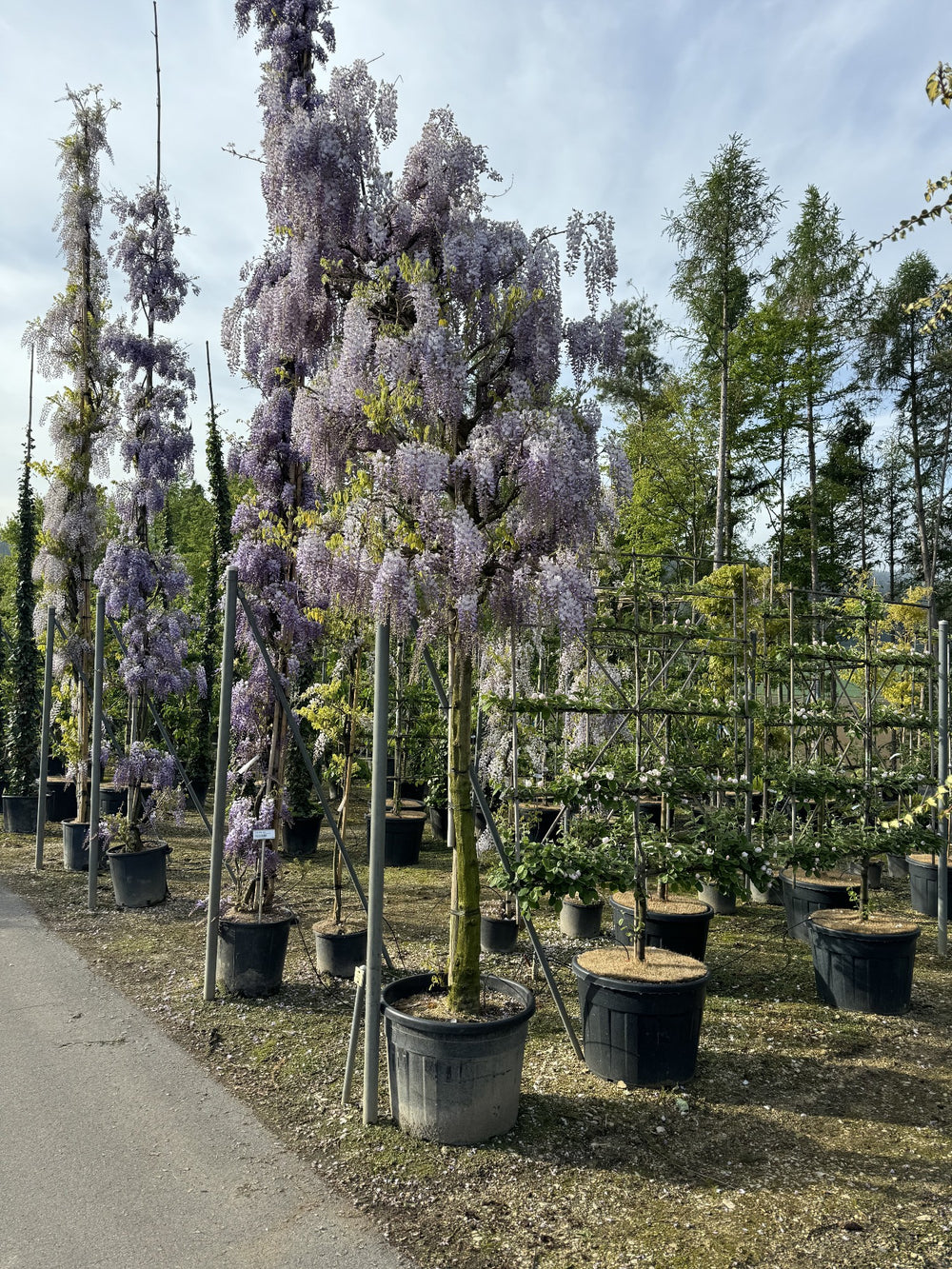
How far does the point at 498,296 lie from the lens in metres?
3.79

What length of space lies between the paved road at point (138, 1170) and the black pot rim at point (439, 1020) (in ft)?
2.01

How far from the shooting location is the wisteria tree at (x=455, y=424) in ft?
11.5

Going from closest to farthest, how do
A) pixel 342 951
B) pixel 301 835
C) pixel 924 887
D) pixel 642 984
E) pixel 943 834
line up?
pixel 642 984 → pixel 342 951 → pixel 943 834 → pixel 924 887 → pixel 301 835

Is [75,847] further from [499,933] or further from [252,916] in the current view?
[499,933]

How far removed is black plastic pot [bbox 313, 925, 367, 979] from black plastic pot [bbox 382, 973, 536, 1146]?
6.01ft

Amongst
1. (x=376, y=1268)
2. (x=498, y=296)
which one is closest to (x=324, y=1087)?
(x=376, y=1268)

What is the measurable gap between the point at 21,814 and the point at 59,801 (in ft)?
1.82

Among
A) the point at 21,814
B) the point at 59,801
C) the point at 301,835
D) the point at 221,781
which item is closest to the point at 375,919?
the point at 221,781

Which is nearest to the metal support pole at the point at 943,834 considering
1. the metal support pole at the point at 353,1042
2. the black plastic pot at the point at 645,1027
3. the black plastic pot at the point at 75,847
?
the black plastic pot at the point at 645,1027

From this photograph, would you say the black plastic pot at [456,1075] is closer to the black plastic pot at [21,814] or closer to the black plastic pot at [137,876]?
the black plastic pot at [137,876]

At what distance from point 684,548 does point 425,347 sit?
58.5 feet

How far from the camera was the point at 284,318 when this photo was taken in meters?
4.41

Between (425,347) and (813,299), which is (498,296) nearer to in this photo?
(425,347)

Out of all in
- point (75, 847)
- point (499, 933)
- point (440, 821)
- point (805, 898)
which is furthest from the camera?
point (440, 821)
